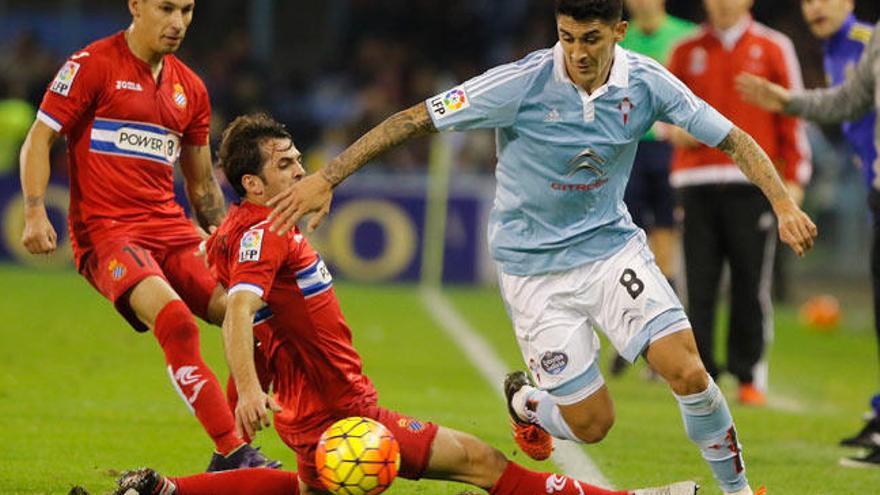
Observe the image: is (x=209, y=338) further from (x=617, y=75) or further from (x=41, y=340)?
(x=617, y=75)

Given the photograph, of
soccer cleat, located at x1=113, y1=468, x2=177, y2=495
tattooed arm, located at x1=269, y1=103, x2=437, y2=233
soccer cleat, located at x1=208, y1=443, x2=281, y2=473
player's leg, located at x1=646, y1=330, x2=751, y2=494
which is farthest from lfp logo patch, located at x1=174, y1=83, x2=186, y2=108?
player's leg, located at x1=646, y1=330, x2=751, y2=494

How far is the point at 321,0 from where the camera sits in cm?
2548

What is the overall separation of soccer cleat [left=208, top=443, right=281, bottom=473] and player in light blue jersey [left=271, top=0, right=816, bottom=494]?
48.5 inches

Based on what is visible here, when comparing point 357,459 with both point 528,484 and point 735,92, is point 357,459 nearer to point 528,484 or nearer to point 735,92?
point 528,484

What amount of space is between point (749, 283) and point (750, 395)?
0.75 m

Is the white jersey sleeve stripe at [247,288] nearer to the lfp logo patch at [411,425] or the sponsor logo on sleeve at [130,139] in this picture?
the lfp logo patch at [411,425]

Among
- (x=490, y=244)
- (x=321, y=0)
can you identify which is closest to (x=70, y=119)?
(x=490, y=244)

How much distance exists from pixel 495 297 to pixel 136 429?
33.8 ft

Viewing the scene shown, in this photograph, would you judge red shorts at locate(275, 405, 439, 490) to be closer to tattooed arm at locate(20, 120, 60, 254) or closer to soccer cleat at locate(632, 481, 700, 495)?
soccer cleat at locate(632, 481, 700, 495)

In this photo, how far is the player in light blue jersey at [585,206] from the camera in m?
6.35

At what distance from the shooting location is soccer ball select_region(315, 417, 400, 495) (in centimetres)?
610

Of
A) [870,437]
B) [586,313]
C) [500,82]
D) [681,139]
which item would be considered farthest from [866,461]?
[500,82]

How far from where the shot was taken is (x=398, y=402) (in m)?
10.3

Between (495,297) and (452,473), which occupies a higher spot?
(452,473)
